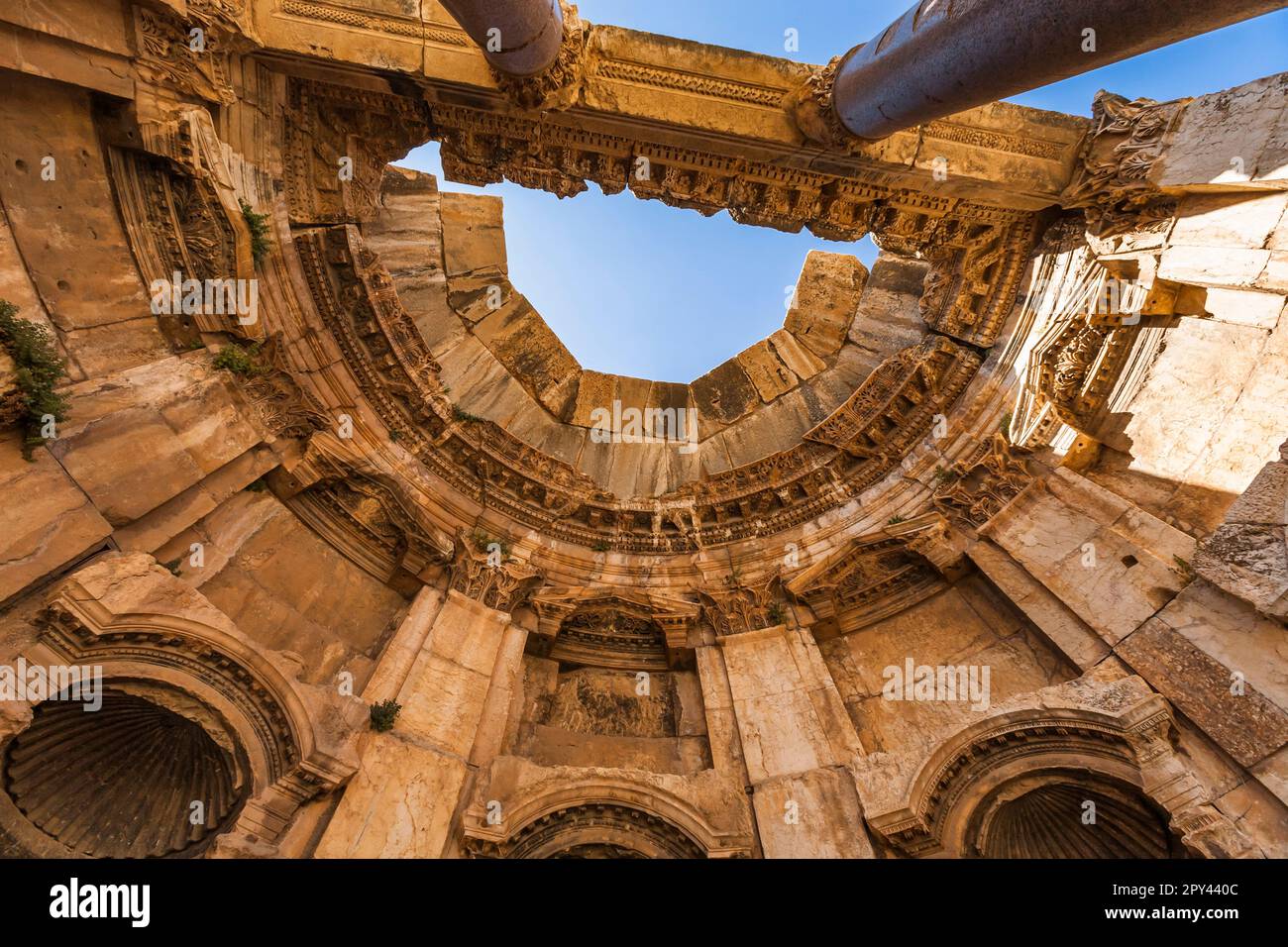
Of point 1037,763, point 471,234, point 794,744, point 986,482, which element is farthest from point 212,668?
point 471,234

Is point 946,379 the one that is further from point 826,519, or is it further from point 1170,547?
point 1170,547

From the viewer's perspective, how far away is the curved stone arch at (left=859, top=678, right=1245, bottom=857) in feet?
17.3

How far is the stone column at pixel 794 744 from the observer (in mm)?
6387

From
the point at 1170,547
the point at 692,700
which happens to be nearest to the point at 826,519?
the point at 692,700

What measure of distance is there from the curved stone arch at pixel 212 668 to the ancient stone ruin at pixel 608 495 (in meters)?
0.04

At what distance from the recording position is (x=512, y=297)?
42.7ft

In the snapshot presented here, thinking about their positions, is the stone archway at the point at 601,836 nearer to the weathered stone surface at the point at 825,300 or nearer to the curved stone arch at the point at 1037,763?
the curved stone arch at the point at 1037,763

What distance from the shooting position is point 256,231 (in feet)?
23.5

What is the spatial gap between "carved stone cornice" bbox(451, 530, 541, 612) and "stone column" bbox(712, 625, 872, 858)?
3237mm

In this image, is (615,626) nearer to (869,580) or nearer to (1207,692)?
(869,580)

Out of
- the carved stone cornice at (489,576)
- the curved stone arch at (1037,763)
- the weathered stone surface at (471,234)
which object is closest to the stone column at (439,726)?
the carved stone cornice at (489,576)

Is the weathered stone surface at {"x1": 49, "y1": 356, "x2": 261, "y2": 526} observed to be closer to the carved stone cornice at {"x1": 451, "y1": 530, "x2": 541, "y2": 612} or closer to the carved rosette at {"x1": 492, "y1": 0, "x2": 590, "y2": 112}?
the carved stone cornice at {"x1": 451, "y1": 530, "x2": 541, "y2": 612}

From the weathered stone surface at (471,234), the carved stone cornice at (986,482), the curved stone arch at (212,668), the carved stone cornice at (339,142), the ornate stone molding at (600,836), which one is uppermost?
the weathered stone surface at (471,234)

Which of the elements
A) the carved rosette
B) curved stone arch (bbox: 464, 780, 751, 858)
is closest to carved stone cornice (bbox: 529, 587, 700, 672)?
curved stone arch (bbox: 464, 780, 751, 858)
